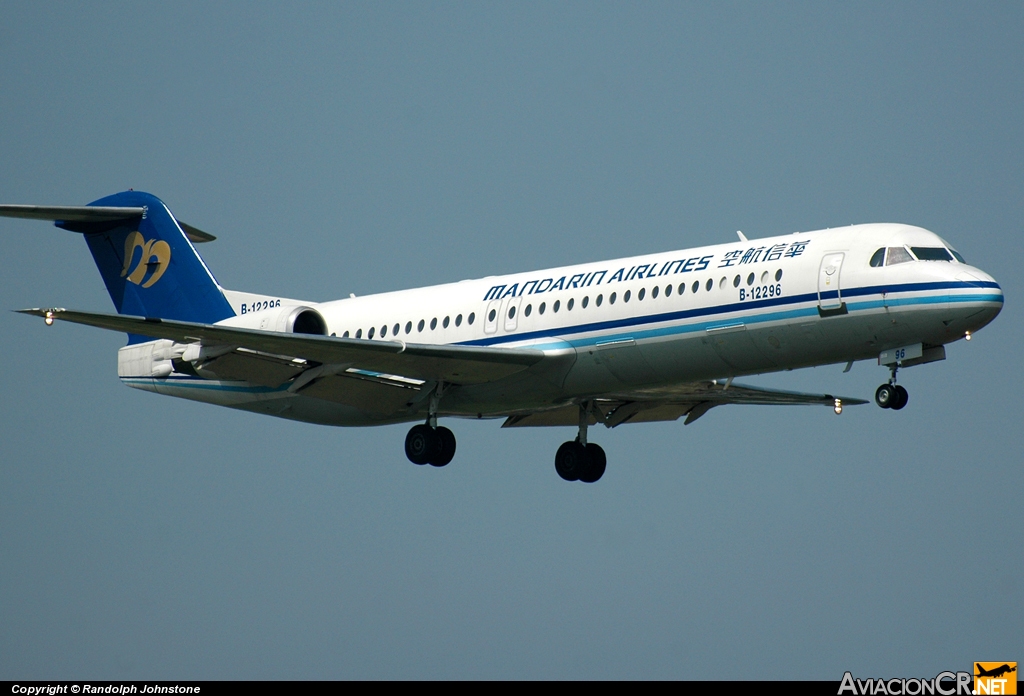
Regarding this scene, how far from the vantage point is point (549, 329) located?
26.0 meters

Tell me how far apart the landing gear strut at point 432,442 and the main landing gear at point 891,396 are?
7.87 metres

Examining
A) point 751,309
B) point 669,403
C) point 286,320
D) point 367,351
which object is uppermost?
point 286,320

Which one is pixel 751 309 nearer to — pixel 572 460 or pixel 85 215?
pixel 572 460

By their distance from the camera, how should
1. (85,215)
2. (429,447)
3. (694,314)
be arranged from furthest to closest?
1. (85,215)
2. (429,447)
3. (694,314)

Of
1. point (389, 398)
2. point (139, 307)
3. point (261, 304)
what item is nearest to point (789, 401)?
point (389, 398)

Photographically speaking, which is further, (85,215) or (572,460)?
(85,215)

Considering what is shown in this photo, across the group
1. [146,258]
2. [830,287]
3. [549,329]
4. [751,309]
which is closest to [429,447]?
[549,329]

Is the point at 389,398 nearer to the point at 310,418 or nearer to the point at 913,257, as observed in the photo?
the point at 310,418

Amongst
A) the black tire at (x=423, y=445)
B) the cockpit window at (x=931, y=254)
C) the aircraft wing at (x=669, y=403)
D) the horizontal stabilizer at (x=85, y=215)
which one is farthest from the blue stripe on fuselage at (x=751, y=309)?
the horizontal stabilizer at (x=85, y=215)

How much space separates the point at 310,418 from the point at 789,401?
30.2 ft

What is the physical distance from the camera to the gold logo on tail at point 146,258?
31.0 m

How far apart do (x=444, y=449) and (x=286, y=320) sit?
376 cm

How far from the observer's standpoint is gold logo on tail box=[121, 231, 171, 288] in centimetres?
3097

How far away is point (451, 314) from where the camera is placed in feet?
90.9
